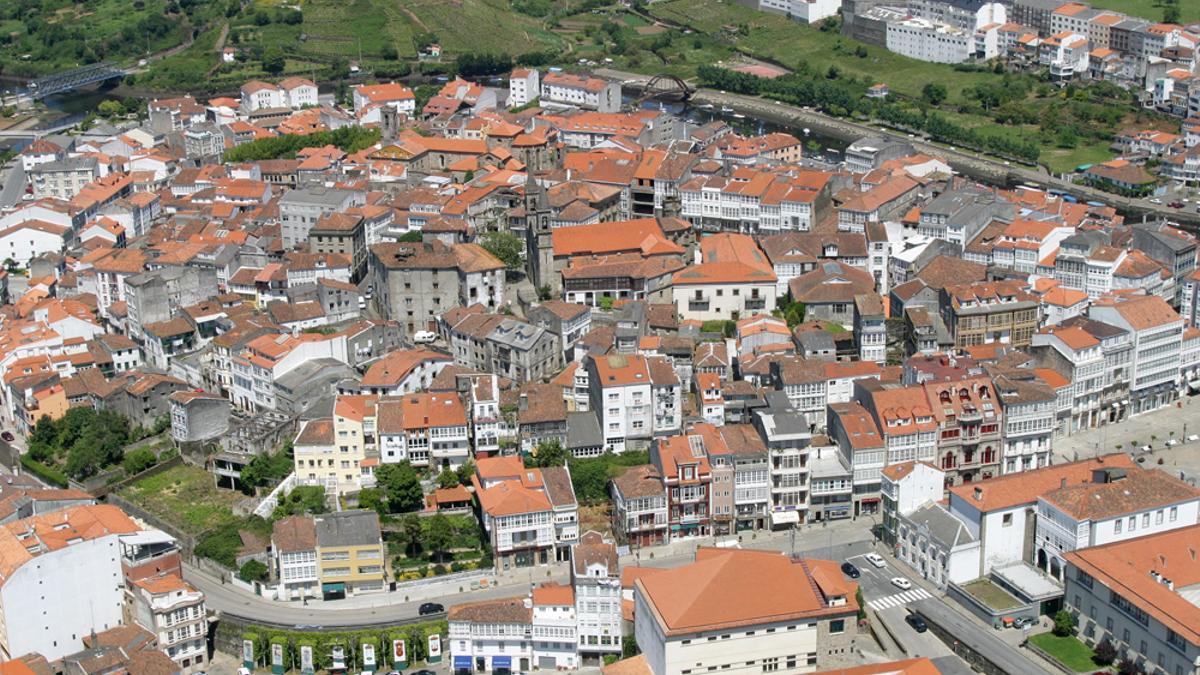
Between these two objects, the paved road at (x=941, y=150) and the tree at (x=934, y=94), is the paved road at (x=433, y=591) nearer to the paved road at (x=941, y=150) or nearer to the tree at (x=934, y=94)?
the paved road at (x=941, y=150)

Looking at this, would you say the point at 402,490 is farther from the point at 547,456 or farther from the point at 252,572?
the point at 252,572

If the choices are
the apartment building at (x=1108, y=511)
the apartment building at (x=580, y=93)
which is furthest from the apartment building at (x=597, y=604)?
the apartment building at (x=580, y=93)

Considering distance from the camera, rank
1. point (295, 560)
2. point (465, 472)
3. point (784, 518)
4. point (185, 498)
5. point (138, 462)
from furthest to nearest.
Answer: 1. point (138, 462)
2. point (185, 498)
3. point (465, 472)
4. point (784, 518)
5. point (295, 560)

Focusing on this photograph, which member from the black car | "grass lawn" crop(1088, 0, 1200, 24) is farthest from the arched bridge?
the black car

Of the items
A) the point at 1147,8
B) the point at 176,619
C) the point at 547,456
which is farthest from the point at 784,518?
the point at 1147,8

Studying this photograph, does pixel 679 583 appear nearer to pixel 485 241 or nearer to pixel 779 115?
pixel 485 241

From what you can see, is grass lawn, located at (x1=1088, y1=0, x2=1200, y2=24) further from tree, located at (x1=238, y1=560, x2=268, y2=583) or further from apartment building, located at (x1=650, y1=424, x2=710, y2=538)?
tree, located at (x1=238, y1=560, x2=268, y2=583)
